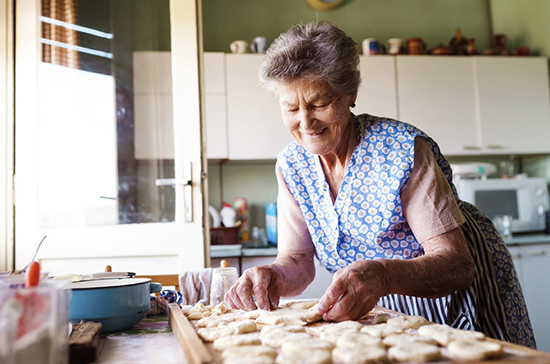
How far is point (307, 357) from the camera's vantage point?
0.59m

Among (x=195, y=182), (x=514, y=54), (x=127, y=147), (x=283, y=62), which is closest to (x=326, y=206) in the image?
(x=283, y=62)

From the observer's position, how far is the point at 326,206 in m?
1.25

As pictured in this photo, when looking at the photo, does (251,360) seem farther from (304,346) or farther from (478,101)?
(478,101)

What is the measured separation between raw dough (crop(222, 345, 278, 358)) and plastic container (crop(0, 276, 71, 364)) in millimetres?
217

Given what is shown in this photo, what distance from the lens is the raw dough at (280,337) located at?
2.27ft

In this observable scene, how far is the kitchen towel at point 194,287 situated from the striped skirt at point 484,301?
503 mm

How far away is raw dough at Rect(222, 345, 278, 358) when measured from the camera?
2.01ft

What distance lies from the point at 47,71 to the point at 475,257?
6.64 ft

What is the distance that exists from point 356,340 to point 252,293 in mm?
402

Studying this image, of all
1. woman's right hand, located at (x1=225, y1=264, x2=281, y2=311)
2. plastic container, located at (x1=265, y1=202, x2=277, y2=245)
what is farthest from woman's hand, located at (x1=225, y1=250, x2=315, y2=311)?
plastic container, located at (x1=265, y1=202, x2=277, y2=245)

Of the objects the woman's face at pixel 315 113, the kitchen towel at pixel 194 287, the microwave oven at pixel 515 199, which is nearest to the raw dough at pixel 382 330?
the woman's face at pixel 315 113

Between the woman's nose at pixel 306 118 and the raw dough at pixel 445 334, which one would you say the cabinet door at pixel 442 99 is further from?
the raw dough at pixel 445 334

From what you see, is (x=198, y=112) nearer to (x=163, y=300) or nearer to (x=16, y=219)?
(x=16, y=219)

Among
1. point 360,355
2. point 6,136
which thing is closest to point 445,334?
point 360,355
